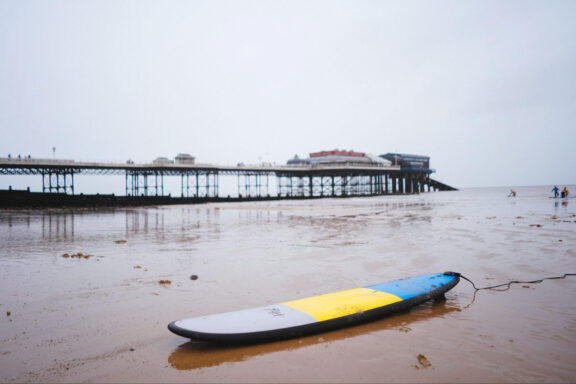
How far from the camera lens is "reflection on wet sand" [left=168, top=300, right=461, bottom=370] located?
11.6 ft

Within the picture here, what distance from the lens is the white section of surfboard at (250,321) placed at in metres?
3.75

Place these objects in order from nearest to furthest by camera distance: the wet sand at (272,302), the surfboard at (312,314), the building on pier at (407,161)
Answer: the wet sand at (272,302) < the surfboard at (312,314) < the building on pier at (407,161)

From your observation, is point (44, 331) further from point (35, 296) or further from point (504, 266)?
point (504, 266)

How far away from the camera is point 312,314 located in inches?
166


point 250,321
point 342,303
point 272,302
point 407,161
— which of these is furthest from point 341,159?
point 250,321

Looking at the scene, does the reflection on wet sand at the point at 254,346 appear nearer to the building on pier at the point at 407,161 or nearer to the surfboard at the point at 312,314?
the surfboard at the point at 312,314

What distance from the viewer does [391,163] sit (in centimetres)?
9931

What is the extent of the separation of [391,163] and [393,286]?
323 feet

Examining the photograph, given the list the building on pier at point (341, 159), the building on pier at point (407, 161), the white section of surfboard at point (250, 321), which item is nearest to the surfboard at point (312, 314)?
the white section of surfboard at point (250, 321)

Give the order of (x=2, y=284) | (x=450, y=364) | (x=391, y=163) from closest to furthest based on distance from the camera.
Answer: (x=450, y=364)
(x=2, y=284)
(x=391, y=163)

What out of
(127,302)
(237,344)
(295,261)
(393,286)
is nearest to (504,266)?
(393,286)

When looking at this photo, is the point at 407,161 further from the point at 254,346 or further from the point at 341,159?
the point at 254,346

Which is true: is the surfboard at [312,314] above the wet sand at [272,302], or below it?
above

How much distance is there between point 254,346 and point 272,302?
4.77ft
